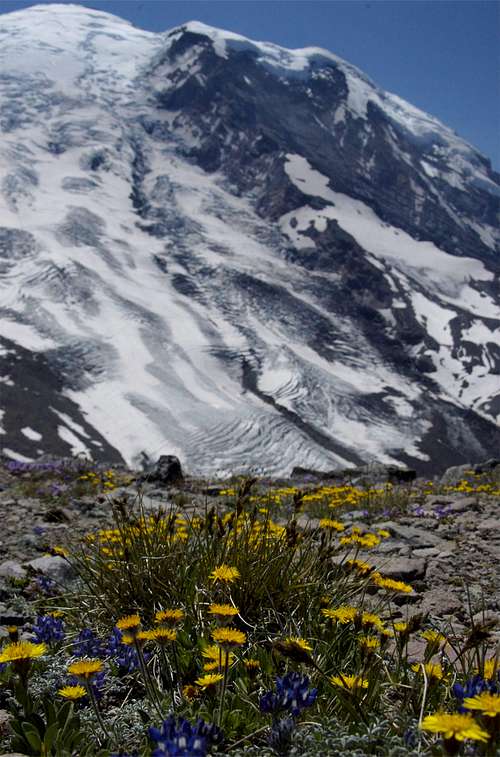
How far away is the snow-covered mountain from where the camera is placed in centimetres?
7019

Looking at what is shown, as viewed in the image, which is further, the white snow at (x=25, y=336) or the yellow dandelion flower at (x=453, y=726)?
the white snow at (x=25, y=336)

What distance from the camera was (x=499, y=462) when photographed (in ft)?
50.2

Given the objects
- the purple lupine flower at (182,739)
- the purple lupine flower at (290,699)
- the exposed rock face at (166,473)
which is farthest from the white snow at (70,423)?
the purple lupine flower at (182,739)

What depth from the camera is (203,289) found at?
4102 inches

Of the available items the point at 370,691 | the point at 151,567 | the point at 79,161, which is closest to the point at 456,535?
the point at 151,567

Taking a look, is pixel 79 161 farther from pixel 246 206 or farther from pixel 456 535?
pixel 456 535

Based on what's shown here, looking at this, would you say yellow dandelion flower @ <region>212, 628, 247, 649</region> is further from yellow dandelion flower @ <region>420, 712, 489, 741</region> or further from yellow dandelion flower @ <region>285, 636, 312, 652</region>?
yellow dandelion flower @ <region>420, 712, 489, 741</region>

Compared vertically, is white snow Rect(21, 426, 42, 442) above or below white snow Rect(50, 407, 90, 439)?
below

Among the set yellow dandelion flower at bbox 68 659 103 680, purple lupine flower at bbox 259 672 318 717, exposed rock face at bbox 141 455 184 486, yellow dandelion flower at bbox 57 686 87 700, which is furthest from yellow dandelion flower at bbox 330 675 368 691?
exposed rock face at bbox 141 455 184 486

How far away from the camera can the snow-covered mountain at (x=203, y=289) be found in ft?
230

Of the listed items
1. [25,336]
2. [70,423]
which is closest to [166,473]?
[70,423]

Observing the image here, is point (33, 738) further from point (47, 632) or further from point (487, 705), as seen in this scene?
point (487, 705)

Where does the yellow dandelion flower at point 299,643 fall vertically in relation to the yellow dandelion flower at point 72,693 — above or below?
above

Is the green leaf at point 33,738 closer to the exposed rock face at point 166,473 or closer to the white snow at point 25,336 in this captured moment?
the exposed rock face at point 166,473
